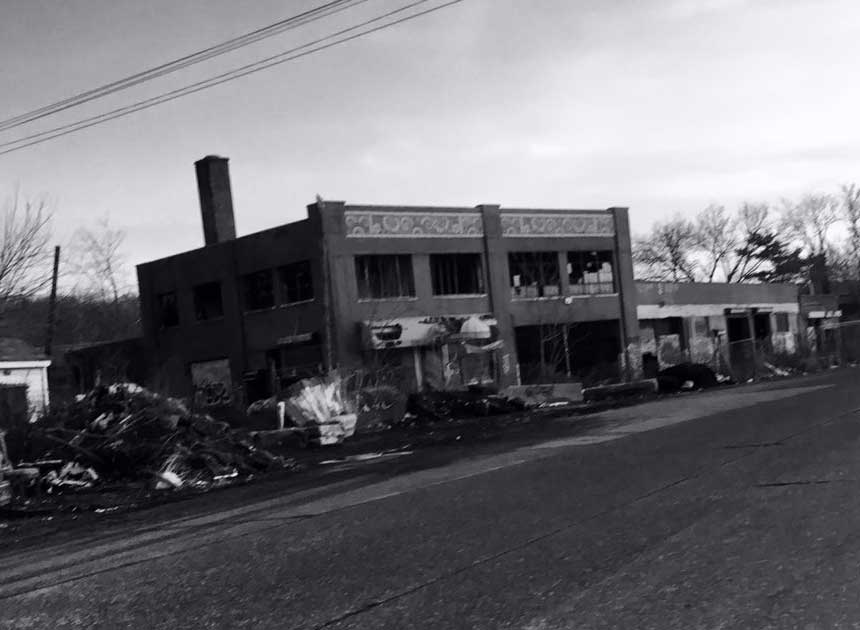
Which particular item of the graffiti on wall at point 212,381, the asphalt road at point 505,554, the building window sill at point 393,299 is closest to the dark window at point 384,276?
the building window sill at point 393,299

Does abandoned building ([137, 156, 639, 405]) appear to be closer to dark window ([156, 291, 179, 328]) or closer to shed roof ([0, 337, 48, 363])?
dark window ([156, 291, 179, 328])

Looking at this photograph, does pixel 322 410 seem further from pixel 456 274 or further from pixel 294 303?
pixel 456 274

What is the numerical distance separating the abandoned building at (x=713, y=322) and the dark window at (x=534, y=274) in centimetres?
679

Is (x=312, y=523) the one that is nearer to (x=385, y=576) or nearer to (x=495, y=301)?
(x=385, y=576)

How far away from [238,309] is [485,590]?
3714 centimetres

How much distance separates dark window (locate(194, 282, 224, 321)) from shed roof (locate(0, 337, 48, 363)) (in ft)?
27.4

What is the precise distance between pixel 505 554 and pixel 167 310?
1613 inches

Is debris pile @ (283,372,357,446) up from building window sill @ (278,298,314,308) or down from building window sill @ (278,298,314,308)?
down

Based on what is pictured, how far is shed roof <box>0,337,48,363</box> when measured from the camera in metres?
35.2

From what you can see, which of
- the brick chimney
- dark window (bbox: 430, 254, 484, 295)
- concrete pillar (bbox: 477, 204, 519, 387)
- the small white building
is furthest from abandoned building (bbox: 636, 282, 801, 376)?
the small white building

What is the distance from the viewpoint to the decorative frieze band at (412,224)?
3938 cm

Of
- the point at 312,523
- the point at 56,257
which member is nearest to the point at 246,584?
the point at 312,523

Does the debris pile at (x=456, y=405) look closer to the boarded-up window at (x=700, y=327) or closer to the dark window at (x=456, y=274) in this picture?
the dark window at (x=456, y=274)

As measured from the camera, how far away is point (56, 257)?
3953 cm
